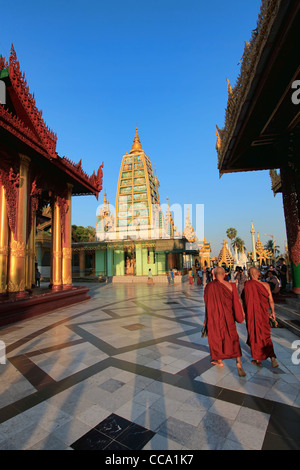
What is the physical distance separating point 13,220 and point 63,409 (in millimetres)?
6715

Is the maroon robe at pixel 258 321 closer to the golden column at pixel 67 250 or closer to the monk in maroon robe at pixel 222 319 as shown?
the monk in maroon robe at pixel 222 319

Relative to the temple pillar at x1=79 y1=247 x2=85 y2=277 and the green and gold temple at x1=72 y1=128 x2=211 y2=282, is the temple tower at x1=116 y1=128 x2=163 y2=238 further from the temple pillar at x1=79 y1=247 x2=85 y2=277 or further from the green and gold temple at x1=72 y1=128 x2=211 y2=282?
the temple pillar at x1=79 y1=247 x2=85 y2=277

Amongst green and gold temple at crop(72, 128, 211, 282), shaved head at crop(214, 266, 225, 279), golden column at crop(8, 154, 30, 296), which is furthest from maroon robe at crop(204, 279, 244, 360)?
green and gold temple at crop(72, 128, 211, 282)

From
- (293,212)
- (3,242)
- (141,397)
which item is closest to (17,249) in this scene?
(3,242)

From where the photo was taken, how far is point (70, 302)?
10.2 metres

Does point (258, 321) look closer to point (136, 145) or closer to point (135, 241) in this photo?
point (135, 241)

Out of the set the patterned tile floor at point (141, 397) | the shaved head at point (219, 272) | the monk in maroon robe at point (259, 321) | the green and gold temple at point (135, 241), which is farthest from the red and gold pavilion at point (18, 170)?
the green and gold temple at point (135, 241)

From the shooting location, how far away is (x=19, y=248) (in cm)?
775

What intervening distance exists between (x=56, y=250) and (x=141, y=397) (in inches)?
364

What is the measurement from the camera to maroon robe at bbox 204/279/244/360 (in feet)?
11.5

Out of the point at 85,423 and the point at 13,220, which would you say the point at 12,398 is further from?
the point at 13,220

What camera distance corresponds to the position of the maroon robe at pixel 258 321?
3.61 metres

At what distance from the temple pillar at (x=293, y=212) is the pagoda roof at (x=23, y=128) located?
8.32 m
